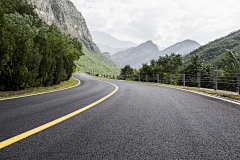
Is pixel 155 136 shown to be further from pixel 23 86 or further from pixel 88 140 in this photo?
pixel 23 86

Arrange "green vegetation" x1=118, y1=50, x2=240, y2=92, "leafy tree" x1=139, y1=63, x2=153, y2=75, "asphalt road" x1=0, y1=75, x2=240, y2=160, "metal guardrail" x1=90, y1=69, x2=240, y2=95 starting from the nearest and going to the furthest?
"asphalt road" x1=0, y1=75, x2=240, y2=160, "metal guardrail" x1=90, y1=69, x2=240, y2=95, "green vegetation" x1=118, y1=50, x2=240, y2=92, "leafy tree" x1=139, y1=63, x2=153, y2=75

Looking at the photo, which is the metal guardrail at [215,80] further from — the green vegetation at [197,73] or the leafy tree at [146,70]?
the leafy tree at [146,70]

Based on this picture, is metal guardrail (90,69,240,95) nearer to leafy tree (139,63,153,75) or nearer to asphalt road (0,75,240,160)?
leafy tree (139,63,153,75)

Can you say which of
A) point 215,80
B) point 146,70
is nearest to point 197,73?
point 215,80

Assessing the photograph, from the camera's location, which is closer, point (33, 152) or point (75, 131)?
point (33, 152)

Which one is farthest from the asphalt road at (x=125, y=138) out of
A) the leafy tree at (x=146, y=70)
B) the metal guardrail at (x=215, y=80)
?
the leafy tree at (x=146, y=70)

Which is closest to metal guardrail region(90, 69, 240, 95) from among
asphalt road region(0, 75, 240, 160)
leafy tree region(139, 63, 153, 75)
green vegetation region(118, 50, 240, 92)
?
green vegetation region(118, 50, 240, 92)

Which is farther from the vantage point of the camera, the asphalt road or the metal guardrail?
the metal guardrail

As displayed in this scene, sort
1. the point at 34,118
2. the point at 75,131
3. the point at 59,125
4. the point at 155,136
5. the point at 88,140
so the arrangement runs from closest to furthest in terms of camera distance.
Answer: the point at 88,140 < the point at 155,136 < the point at 75,131 < the point at 59,125 < the point at 34,118

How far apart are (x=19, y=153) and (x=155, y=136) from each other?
5.67 feet

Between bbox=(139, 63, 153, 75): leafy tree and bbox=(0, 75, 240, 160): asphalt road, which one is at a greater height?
bbox=(139, 63, 153, 75): leafy tree

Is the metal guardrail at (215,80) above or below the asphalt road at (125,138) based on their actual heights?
above

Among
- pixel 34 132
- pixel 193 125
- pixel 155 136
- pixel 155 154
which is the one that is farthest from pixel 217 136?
pixel 34 132

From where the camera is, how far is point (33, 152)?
5.19 feet
